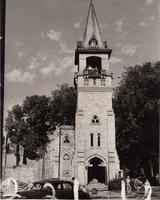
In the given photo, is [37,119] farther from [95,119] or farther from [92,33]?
[92,33]

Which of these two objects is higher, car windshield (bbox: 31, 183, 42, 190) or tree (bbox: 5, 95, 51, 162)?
tree (bbox: 5, 95, 51, 162)

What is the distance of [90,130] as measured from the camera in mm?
26781

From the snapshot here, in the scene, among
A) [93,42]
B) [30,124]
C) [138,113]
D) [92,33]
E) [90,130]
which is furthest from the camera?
[30,124]

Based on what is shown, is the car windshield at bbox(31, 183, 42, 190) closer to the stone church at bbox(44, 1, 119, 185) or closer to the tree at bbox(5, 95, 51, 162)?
the stone church at bbox(44, 1, 119, 185)

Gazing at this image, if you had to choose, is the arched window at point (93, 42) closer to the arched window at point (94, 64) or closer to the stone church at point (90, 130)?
the stone church at point (90, 130)

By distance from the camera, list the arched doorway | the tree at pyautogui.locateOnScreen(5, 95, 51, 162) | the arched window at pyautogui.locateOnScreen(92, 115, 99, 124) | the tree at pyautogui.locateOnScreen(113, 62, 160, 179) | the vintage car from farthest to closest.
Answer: the tree at pyautogui.locateOnScreen(5, 95, 51, 162), the arched doorway, the arched window at pyautogui.locateOnScreen(92, 115, 99, 124), the tree at pyautogui.locateOnScreen(113, 62, 160, 179), the vintage car

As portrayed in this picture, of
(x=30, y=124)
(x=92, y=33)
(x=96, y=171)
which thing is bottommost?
(x=96, y=171)

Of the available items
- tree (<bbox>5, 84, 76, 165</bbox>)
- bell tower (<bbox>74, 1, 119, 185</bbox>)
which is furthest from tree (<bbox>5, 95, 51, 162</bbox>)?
bell tower (<bbox>74, 1, 119, 185</bbox>)

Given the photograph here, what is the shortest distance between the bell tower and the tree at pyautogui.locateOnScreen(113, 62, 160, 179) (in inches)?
59.3

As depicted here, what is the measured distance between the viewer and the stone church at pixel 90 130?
26.4m

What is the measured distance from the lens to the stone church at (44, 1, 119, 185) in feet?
86.7

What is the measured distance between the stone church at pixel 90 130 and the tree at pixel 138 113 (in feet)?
4.86

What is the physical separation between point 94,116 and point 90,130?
1073 millimetres

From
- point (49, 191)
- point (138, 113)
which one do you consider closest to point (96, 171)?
point (138, 113)
